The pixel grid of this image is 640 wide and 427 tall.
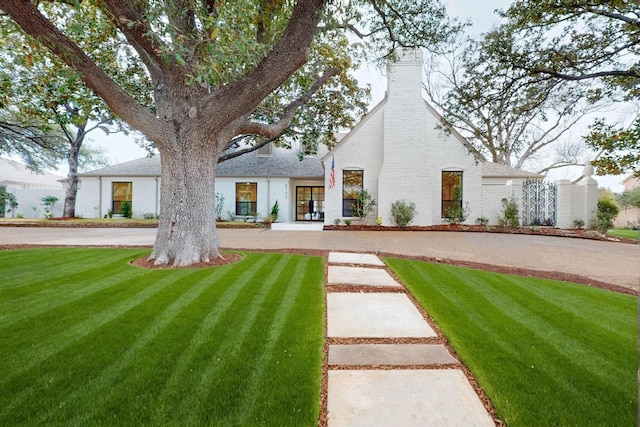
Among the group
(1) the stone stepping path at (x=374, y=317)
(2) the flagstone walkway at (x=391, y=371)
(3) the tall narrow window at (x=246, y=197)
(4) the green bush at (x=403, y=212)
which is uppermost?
(3) the tall narrow window at (x=246, y=197)

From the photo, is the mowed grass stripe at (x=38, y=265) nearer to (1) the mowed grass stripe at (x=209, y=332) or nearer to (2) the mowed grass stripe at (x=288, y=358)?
(1) the mowed grass stripe at (x=209, y=332)

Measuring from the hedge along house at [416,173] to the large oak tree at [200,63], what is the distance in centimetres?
637

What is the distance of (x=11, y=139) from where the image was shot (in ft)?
57.0

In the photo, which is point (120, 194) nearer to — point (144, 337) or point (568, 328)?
point (144, 337)

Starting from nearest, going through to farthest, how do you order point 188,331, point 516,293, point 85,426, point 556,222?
point 85,426 < point 188,331 < point 516,293 < point 556,222

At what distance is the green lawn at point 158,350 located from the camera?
173 centimetres

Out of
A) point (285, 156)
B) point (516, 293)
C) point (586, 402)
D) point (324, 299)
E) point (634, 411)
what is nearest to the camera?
point (634, 411)

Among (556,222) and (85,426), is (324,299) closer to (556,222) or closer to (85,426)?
(85,426)

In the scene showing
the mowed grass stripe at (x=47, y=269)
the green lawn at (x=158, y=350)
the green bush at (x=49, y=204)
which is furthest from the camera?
the green bush at (x=49, y=204)

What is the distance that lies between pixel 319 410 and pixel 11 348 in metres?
2.56

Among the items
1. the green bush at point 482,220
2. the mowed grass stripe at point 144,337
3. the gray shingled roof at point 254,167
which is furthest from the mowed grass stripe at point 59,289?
the green bush at point 482,220

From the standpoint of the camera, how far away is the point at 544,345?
2.59m

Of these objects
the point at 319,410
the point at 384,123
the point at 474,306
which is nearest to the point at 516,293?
the point at 474,306

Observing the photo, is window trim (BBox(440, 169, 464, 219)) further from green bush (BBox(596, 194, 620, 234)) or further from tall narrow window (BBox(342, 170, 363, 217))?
green bush (BBox(596, 194, 620, 234))
